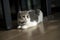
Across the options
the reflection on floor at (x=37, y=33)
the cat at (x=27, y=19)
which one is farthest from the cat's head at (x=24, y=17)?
the reflection on floor at (x=37, y=33)

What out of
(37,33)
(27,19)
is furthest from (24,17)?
(37,33)

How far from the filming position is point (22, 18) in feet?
6.44

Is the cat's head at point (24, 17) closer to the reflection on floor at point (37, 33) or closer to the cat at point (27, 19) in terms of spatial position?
the cat at point (27, 19)

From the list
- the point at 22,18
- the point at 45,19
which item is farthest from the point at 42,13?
the point at 22,18

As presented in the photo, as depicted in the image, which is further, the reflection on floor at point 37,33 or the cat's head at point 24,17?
the cat's head at point 24,17

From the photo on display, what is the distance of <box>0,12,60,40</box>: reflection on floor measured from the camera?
1.68 meters

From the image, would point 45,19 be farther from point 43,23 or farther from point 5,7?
point 5,7

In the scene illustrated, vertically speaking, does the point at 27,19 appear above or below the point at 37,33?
above

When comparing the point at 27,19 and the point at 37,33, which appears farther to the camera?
the point at 27,19

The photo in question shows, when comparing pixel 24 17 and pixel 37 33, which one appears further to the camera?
pixel 24 17

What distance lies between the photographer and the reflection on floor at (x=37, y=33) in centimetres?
168

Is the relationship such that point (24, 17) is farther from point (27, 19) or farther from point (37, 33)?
point (37, 33)

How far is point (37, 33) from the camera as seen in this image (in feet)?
5.90

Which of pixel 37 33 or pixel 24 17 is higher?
pixel 24 17
